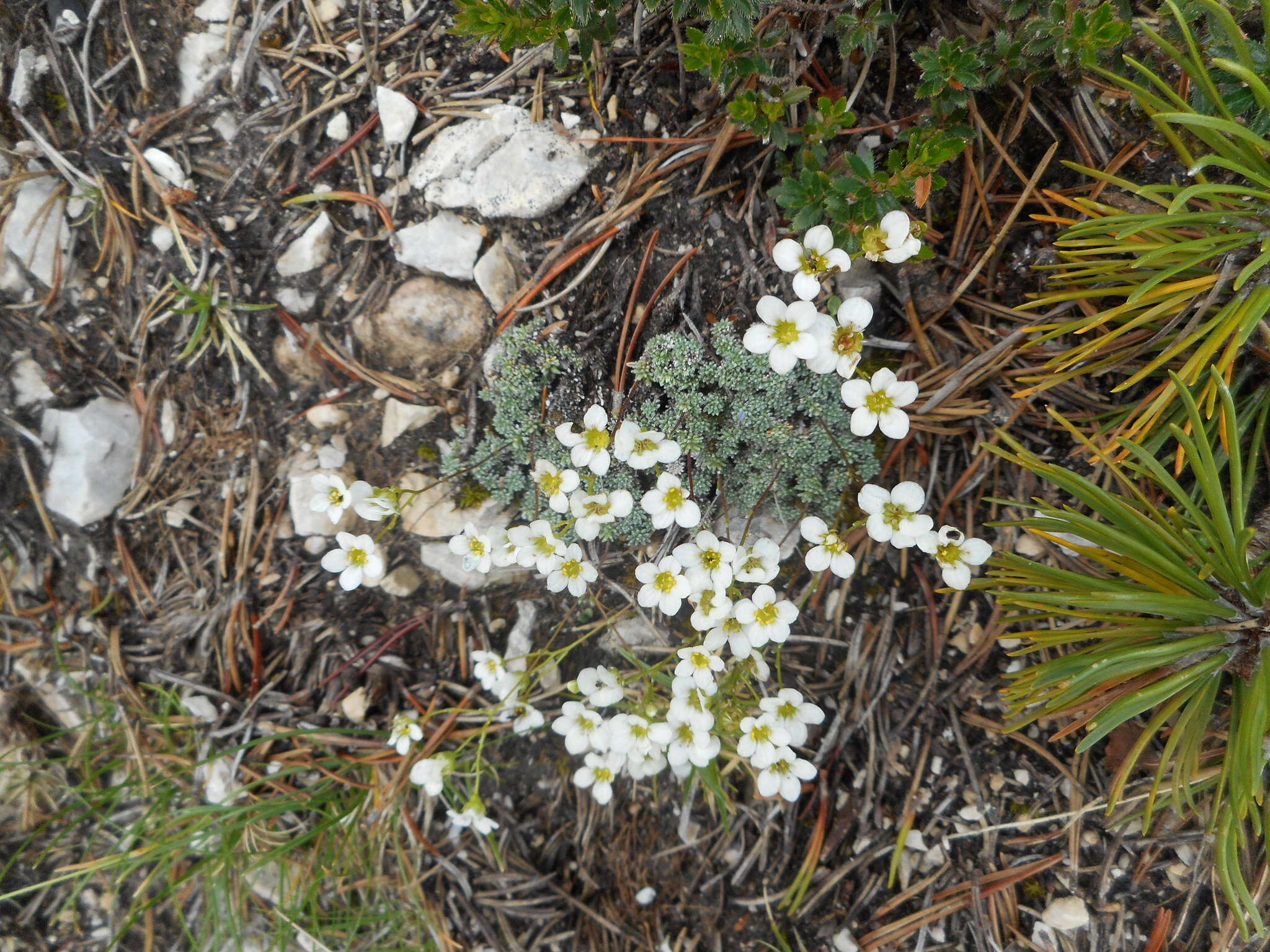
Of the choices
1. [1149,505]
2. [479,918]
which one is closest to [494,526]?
[479,918]

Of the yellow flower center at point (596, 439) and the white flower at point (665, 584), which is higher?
the yellow flower center at point (596, 439)

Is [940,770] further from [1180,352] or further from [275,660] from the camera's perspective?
[275,660]

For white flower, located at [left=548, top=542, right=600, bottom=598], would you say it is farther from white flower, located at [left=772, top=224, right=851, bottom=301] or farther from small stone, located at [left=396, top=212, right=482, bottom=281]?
small stone, located at [left=396, top=212, right=482, bottom=281]

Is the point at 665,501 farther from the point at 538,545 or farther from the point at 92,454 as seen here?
the point at 92,454

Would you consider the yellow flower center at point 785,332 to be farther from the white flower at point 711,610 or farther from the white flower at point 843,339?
A: the white flower at point 711,610

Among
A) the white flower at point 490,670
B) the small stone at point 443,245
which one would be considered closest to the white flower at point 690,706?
the white flower at point 490,670

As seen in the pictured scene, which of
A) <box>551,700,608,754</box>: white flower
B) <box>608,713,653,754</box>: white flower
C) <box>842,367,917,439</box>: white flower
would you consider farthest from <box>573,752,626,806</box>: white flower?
<box>842,367,917,439</box>: white flower

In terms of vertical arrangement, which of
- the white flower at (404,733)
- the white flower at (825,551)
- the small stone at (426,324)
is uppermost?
the small stone at (426,324)
